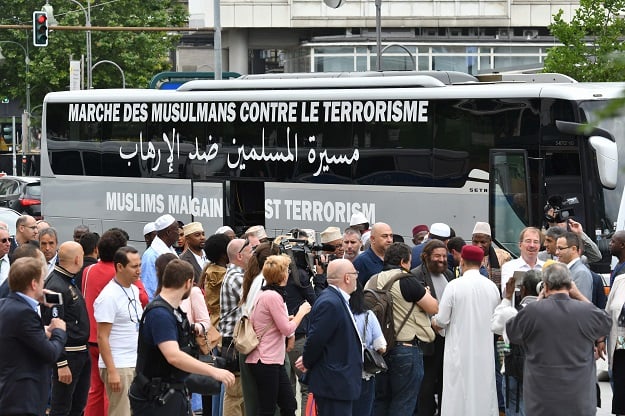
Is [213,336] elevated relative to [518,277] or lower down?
lower down

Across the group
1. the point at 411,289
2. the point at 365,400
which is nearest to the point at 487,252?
the point at 411,289

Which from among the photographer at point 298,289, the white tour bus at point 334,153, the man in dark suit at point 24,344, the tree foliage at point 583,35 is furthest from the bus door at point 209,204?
the tree foliage at point 583,35

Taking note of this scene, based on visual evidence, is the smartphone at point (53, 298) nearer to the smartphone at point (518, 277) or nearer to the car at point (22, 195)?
the smartphone at point (518, 277)

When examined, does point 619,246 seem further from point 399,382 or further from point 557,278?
point 557,278

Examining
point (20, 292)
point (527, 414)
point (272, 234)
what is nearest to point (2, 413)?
point (20, 292)

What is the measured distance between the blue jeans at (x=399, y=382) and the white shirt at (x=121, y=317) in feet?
6.52

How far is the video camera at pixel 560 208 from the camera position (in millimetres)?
16719

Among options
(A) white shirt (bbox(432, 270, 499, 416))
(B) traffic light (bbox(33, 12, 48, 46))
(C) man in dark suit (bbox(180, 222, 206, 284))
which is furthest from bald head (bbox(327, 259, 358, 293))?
(B) traffic light (bbox(33, 12, 48, 46))

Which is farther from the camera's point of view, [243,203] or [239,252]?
[243,203]

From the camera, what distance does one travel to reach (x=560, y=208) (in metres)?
17.1

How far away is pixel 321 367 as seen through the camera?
9336 mm

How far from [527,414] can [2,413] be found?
3.28 metres

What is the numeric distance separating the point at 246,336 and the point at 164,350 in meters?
1.99

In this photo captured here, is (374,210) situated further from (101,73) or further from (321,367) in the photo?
(101,73)
